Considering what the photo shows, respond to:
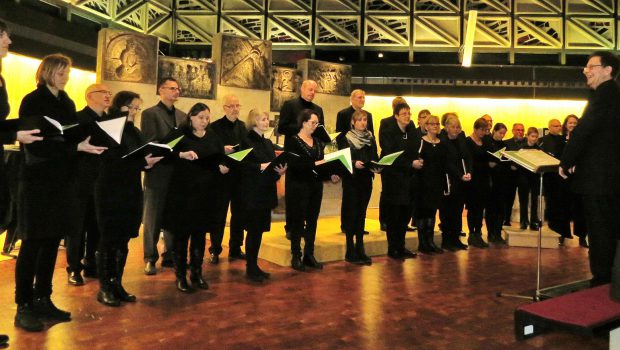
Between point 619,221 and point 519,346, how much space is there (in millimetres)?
1269

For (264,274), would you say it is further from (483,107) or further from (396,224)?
(483,107)

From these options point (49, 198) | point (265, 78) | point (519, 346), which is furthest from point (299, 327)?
point (265, 78)

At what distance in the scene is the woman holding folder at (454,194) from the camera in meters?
6.22

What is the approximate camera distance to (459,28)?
12211 millimetres

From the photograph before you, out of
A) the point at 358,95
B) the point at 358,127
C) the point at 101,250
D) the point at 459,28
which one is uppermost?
the point at 459,28

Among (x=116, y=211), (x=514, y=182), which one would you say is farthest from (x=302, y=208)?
(x=514, y=182)

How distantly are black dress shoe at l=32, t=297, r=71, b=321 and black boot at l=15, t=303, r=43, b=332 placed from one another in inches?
3.0

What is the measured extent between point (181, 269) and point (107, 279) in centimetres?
57

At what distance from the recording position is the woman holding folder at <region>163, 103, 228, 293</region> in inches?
157

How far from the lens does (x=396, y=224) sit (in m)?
5.70

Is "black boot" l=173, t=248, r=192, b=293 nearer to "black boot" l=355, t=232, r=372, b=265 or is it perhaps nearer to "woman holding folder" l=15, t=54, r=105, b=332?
"woman holding folder" l=15, t=54, r=105, b=332

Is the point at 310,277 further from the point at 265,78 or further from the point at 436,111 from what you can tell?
the point at 436,111

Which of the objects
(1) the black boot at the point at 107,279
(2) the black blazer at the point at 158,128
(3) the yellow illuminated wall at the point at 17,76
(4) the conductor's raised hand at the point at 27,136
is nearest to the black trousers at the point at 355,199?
(2) the black blazer at the point at 158,128

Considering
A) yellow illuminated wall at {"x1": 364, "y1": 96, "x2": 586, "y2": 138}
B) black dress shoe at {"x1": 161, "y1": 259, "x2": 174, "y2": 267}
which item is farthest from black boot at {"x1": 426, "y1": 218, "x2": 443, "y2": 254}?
yellow illuminated wall at {"x1": 364, "y1": 96, "x2": 586, "y2": 138}
